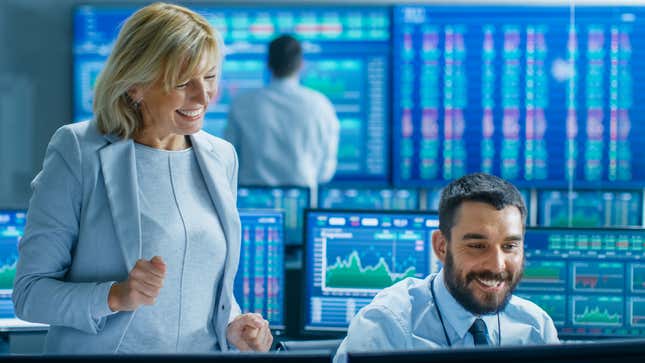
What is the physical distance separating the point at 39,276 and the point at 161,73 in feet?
1.33

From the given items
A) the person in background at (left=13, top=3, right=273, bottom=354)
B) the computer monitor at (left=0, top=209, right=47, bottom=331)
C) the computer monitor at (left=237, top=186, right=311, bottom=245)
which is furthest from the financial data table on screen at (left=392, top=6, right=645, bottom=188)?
the person in background at (left=13, top=3, right=273, bottom=354)

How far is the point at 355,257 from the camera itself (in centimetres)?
251

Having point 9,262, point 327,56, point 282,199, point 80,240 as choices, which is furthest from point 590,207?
point 80,240

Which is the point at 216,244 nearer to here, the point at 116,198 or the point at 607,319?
the point at 116,198

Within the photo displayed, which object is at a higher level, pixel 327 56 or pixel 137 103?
pixel 327 56

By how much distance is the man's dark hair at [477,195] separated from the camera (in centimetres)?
185

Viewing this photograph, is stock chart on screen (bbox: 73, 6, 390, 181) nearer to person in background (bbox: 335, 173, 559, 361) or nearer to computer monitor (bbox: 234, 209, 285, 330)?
computer monitor (bbox: 234, 209, 285, 330)

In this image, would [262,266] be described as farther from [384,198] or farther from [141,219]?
[384,198]

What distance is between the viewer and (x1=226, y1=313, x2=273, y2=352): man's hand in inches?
66.2

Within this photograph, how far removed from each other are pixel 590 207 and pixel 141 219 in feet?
7.99

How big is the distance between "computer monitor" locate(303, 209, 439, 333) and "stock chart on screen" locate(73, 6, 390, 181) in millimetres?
2373

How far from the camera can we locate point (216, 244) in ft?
5.59

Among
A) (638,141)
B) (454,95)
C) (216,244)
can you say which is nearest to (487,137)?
(454,95)

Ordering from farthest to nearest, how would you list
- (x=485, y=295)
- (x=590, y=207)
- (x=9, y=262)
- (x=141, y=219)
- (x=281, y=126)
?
(x=281, y=126), (x=590, y=207), (x=9, y=262), (x=485, y=295), (x=141, y=219)
